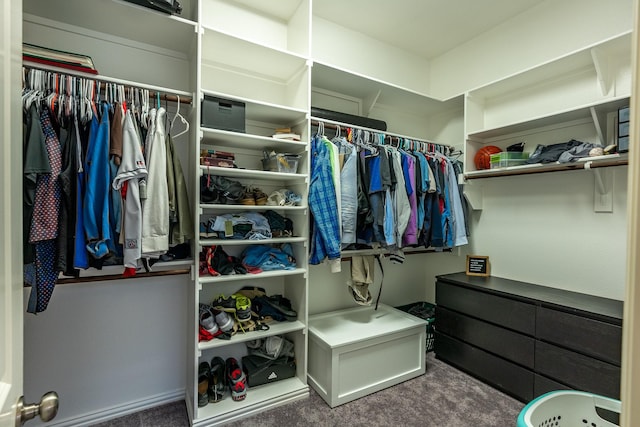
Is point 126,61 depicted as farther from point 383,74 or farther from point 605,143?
point 605,143

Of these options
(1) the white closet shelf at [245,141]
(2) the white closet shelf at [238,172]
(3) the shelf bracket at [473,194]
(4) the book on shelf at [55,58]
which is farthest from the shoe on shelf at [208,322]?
(3) the shelf bracket at [473,194]

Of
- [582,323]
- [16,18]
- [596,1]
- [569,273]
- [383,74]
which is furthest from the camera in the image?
[383,74]

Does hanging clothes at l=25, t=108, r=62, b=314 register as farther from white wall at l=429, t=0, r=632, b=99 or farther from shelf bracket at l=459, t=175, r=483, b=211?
white wall at l=429, t=0, r=632, b=99

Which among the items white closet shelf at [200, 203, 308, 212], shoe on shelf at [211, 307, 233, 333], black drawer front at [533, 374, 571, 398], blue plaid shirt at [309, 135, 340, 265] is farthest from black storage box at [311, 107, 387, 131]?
black drawer front at [533, 374, 571, 398]

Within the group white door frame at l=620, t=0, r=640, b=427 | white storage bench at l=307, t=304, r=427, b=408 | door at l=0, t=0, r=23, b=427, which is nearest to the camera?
white door frame at l=620, t=0, r=640, b=427

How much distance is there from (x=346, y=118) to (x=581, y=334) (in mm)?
2034

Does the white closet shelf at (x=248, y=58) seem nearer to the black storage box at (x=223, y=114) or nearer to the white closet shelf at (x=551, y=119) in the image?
the black storage box at (x=223, y=114)

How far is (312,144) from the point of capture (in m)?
2.04

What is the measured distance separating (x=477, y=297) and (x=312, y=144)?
5.41ft

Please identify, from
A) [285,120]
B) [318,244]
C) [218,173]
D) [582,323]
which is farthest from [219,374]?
[582,323]

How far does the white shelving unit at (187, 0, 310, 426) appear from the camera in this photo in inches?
68.0

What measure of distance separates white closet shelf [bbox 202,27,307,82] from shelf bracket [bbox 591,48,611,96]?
181 centimetres

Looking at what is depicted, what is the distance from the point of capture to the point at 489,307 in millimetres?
2094

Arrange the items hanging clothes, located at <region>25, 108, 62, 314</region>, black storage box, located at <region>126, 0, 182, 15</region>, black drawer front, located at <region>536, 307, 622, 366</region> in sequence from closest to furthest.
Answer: hanging clothes, located at <region>25, 108, 62, 314</region> → black storage box, located at <region>126, 0, 182, 15</region> → black drawer front, located at <region>536, 307, 622, 366</region>
